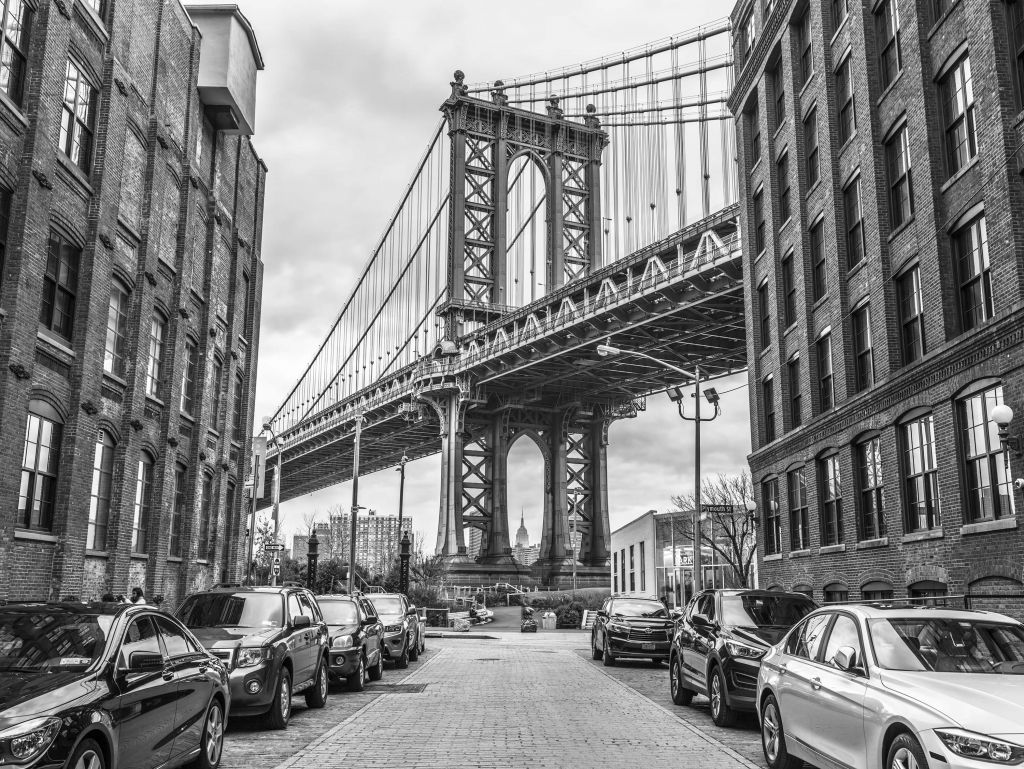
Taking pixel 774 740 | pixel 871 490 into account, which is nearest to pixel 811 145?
pixel 871 490

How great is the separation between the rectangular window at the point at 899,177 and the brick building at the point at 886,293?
6cm

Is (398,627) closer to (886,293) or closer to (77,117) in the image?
(77,117)

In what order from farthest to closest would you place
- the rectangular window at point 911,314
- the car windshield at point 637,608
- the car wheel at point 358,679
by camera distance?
the car windshield at point 637,608, the rectangular window at point 911,314, the car wheel at point 358,679

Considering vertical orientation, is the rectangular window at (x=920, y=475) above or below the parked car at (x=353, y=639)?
above

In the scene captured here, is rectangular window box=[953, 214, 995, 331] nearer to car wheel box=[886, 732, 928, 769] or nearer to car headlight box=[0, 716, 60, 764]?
car wheel box=[886, 732, 928, 769]

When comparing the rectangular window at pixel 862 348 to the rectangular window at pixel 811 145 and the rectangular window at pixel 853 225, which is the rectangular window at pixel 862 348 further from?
the rectangular window at pixel 811 145

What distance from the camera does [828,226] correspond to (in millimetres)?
24844

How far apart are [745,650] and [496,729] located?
3.06 metres

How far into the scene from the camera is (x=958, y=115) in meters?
18.4

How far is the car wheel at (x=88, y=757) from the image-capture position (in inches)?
238

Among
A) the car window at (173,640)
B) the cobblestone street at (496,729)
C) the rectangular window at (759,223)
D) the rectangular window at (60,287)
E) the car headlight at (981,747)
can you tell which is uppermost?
the rectangular window at (759,223)

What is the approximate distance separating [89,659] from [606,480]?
2673 inches

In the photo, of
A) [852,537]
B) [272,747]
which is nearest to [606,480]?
[852,537]

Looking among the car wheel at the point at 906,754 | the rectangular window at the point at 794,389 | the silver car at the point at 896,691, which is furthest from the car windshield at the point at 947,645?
the rectangular window at the point at 794,389
